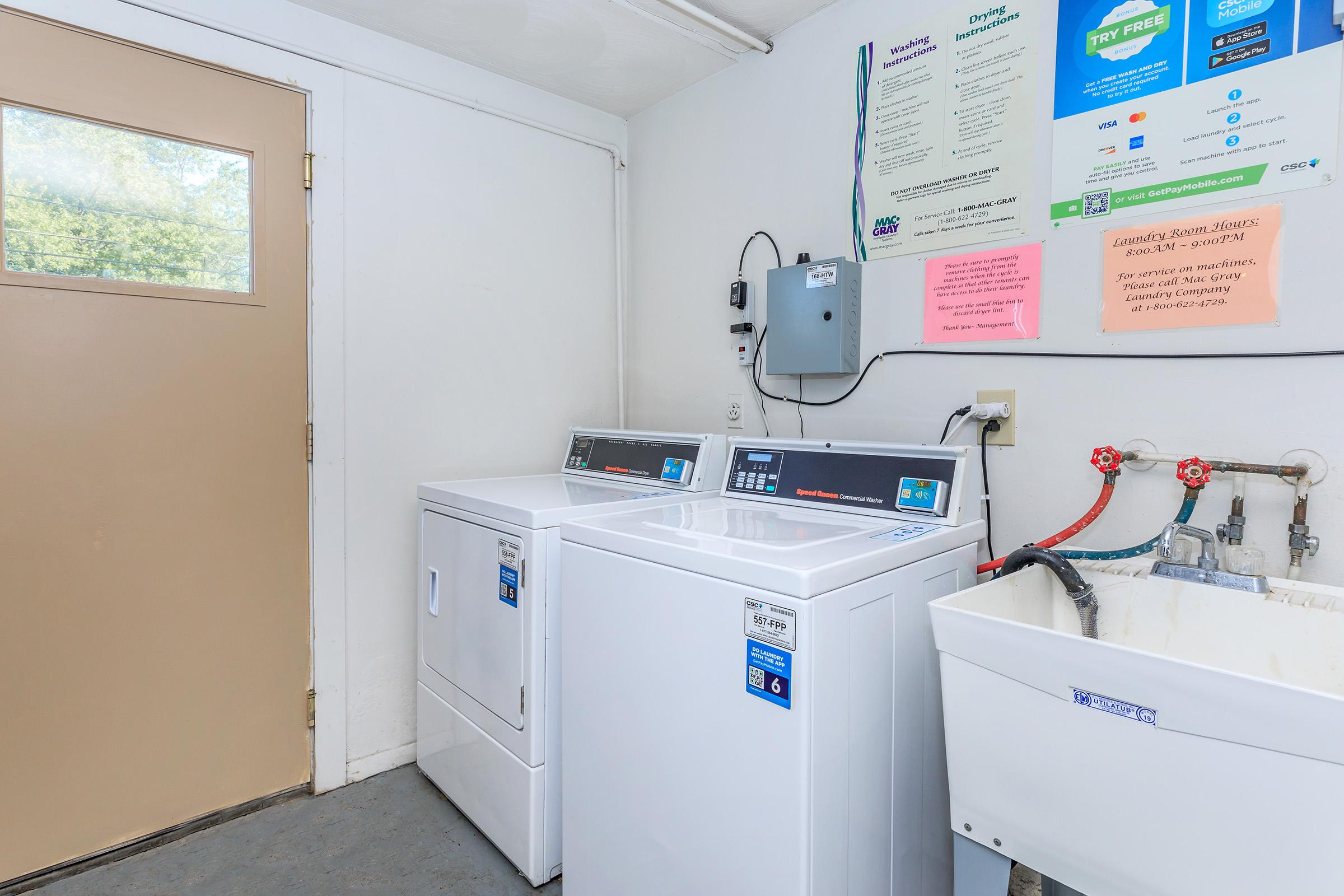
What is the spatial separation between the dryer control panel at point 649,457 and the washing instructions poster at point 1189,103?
42.2 inches

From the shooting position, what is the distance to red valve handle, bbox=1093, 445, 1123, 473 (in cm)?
140

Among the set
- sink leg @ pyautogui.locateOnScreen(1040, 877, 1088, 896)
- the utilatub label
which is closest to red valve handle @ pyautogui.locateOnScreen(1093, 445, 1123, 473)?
the utilatub label

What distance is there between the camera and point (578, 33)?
6.84ft

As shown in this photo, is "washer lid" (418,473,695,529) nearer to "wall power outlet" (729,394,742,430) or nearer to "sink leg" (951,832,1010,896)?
"wall power outlet" (729,394,742,430)

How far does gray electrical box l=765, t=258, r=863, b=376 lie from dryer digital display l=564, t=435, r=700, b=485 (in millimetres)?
393

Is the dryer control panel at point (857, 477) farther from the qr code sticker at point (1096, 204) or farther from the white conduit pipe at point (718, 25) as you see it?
the white conduit pipe at point (718, 25)

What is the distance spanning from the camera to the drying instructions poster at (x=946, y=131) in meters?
1.59

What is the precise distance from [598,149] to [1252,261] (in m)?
2.15

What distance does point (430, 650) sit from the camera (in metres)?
2.04

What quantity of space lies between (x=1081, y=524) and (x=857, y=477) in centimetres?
48

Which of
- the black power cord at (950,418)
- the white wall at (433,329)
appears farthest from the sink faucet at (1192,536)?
the white wall at (433,329)

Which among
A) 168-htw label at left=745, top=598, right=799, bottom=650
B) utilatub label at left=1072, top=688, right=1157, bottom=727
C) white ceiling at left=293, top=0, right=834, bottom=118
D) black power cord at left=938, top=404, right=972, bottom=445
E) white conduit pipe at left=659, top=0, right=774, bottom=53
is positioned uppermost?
white ceiling at left=293, top=0, right=834, bottom=118

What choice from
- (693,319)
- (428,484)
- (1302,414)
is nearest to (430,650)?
(428,484)

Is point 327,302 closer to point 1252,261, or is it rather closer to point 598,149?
point 598,149
